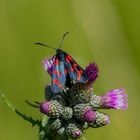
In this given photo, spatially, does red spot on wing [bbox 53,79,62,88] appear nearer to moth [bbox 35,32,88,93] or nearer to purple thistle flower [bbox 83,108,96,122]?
moth [bbox 35,32,88,93]

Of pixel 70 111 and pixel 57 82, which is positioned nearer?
pixel 57 82

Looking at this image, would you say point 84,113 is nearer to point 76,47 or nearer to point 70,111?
point 70,111

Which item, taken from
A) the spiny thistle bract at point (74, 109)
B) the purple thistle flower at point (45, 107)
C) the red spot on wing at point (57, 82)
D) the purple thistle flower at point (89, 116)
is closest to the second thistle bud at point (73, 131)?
the spiny thistle bract at point (74, 109)

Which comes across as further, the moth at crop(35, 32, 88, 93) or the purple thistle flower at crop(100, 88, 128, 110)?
the purple thistle flower at crop(100, 88, 128, 110)

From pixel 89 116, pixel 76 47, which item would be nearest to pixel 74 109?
pixel 89 116

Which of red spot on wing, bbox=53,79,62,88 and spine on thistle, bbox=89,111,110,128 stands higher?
red spot on wing, bbox=53,79,62,88

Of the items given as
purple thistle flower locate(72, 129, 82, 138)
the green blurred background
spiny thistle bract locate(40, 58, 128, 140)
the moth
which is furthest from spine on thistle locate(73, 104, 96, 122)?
the green blurred background

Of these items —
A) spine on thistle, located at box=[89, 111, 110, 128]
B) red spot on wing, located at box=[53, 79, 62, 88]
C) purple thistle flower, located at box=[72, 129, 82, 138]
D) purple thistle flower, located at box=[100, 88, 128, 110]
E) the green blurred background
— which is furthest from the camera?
the green blurred background
